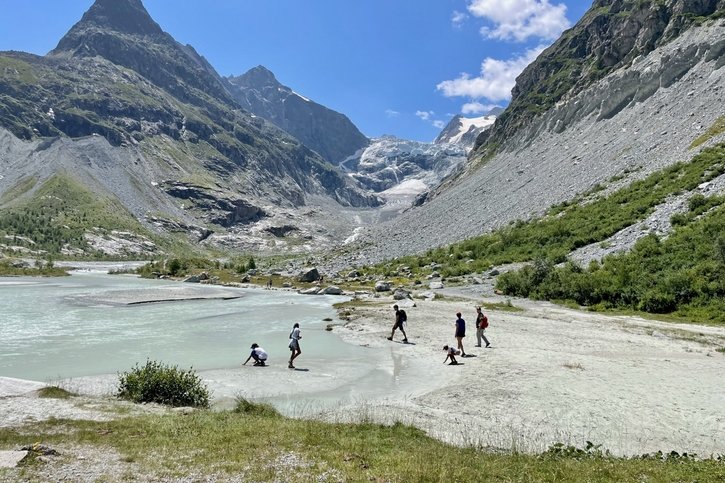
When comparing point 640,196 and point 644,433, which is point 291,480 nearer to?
point 644,433

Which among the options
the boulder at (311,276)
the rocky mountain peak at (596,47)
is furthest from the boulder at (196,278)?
the rocky mountain peak at (596,47)

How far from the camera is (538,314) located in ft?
136

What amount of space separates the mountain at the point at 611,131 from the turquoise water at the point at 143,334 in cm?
4826

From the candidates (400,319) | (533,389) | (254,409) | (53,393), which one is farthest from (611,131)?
(53,393)

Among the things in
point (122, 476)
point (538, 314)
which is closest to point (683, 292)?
point (538, 314)

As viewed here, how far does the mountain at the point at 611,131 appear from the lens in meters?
75.9

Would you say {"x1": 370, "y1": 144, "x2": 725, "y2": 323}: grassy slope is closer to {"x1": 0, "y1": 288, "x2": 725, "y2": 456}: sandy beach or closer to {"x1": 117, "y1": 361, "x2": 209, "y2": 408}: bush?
{"x1": 0, "y1": 288, "x2": 725, "y2": 456}: sandy beach

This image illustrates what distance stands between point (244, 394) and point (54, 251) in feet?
604

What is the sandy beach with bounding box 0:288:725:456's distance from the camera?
14.9 metres

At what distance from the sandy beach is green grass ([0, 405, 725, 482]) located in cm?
168

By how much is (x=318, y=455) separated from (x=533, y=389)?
1165 centimetres

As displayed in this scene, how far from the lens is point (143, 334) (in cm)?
3641

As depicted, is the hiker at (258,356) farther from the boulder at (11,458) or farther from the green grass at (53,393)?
the boulder at (11,458)

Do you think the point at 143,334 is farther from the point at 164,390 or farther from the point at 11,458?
the point at 11,458
